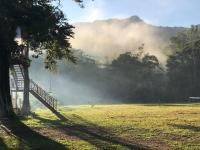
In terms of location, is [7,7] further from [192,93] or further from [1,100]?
[192,93]

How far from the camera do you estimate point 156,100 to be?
286 ft

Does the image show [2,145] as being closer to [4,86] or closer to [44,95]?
[4,86]

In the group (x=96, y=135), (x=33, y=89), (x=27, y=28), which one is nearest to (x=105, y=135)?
(x=96, y=135)

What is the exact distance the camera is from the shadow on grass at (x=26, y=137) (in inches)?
828

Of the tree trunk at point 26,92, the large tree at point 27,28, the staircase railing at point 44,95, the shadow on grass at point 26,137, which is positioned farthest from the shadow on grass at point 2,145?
the tree trunk at point 26,92

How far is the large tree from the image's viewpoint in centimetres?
2695

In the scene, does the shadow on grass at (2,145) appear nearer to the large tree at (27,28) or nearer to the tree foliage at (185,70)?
the large tree at (27,28)

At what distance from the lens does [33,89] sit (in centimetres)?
4025

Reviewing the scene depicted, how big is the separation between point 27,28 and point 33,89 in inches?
483

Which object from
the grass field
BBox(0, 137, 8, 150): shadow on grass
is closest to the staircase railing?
the grass field

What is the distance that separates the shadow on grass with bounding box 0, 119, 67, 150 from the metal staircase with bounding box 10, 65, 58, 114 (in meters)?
8.87

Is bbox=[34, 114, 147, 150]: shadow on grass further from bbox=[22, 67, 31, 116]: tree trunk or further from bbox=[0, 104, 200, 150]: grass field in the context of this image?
bbox=[22, 67, 31, 116]: tree trunk

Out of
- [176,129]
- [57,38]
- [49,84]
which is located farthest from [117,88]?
[176,129]

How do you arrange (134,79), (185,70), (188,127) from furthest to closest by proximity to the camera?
(134,79) → (185,70) → (188,127)
